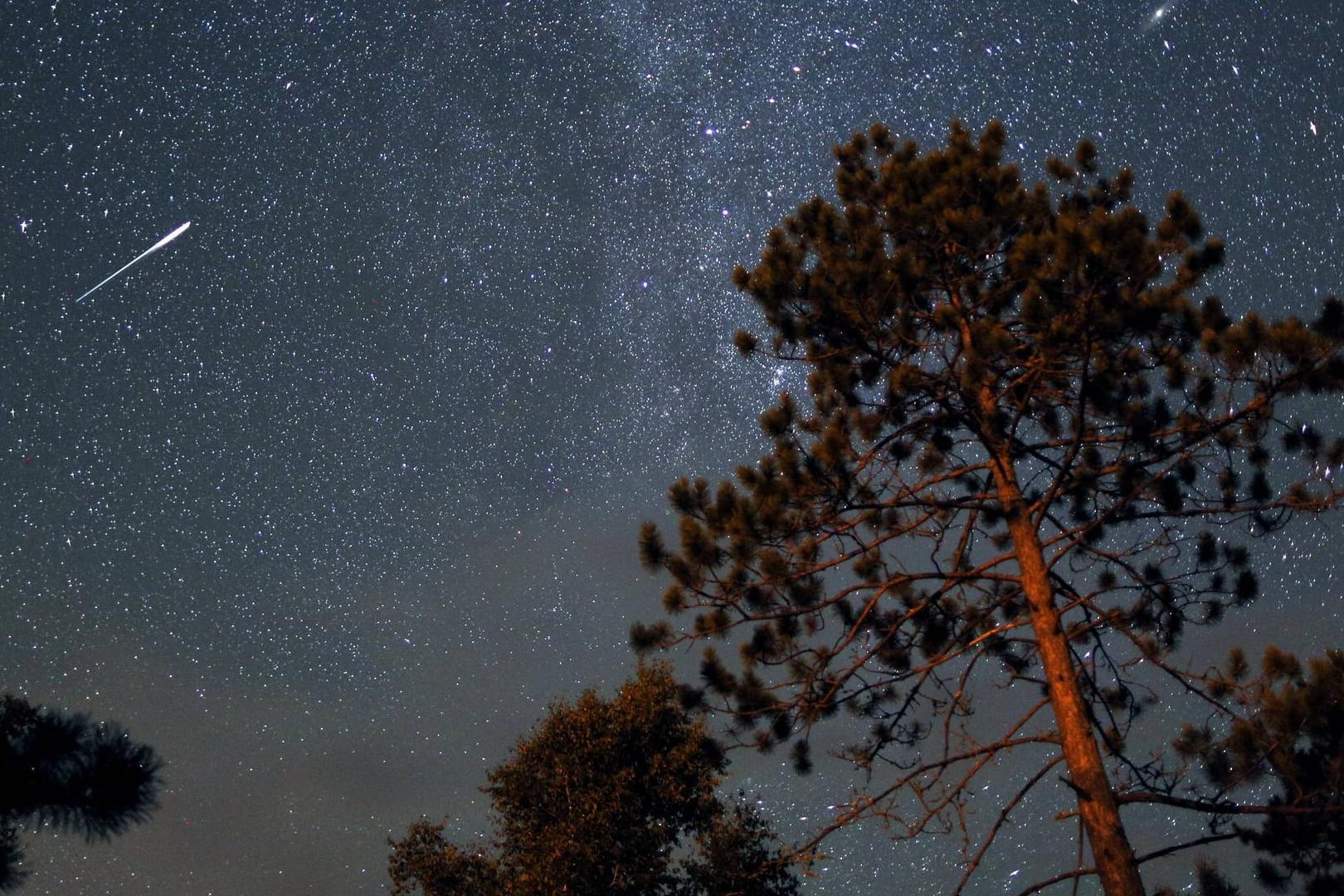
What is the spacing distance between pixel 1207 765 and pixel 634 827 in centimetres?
1033

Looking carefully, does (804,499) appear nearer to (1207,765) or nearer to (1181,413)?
Answer: (1181,413)

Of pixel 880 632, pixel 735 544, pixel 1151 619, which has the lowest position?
pixel 1151 619

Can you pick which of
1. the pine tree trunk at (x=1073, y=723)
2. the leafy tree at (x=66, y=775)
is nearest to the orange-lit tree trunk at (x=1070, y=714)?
the pine tree trunk at (x=1073, y=723)

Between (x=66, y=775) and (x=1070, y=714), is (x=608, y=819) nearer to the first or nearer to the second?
(x=1070, y=714)

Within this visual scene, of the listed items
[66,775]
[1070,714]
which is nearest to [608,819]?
[1070,714]

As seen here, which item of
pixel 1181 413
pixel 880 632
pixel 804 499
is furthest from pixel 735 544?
pixel 1181 413

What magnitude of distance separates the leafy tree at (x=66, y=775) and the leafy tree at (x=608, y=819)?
13.7 metres

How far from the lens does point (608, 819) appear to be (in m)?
17.3

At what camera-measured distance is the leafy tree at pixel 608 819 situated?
1694cm

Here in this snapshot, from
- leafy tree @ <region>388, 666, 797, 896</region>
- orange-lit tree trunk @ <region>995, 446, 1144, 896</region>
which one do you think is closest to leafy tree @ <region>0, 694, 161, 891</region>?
orange-lit tree trunk @ <region>995, 446, 1144, 896</region>

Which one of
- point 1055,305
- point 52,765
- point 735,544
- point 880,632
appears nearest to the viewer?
point 52,765

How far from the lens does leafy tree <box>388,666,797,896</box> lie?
1694cm

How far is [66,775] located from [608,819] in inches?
571

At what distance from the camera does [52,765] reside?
149 inches
